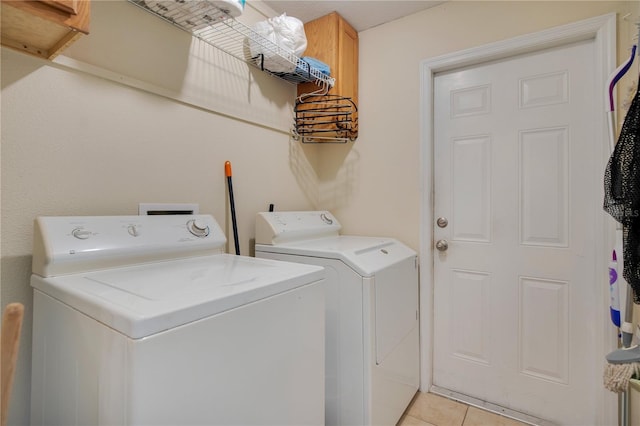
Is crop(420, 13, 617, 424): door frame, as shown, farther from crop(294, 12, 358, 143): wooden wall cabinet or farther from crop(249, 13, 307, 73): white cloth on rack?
crop(249, 13, 307, 73): white cloth on rack

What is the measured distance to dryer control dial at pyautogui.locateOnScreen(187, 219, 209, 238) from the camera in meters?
1.38

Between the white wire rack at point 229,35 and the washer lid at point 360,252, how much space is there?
105 cm

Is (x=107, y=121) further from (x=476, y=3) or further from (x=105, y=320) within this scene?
(x=476, y=3)

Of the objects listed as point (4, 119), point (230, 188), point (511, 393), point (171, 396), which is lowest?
point (511, 393)

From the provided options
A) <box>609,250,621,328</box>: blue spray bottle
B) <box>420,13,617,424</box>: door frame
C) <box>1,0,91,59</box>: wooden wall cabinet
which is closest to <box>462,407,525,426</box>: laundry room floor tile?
<box>420,13,617,424</box>: door frame

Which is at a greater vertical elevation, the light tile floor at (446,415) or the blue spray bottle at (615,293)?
the blue spray bottle at (615,293)

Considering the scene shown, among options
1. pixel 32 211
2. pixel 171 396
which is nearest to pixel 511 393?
pixel 171 396

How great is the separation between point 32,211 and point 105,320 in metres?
0.69

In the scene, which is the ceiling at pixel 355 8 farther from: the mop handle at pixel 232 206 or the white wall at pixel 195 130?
the mop handle at pixel 232 206

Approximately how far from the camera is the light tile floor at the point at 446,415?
5.63ft

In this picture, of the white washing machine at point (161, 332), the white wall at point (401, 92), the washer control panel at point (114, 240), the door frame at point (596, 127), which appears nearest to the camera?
the white washing machine at point (161, 332)

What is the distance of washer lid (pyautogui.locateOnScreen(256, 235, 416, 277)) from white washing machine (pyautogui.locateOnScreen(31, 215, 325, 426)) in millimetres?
307

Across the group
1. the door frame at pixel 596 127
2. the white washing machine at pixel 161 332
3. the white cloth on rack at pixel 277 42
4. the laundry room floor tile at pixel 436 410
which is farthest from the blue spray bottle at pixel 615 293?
the white cloth on rack at pixel 277 42

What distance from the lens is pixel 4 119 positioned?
3.34 feet
